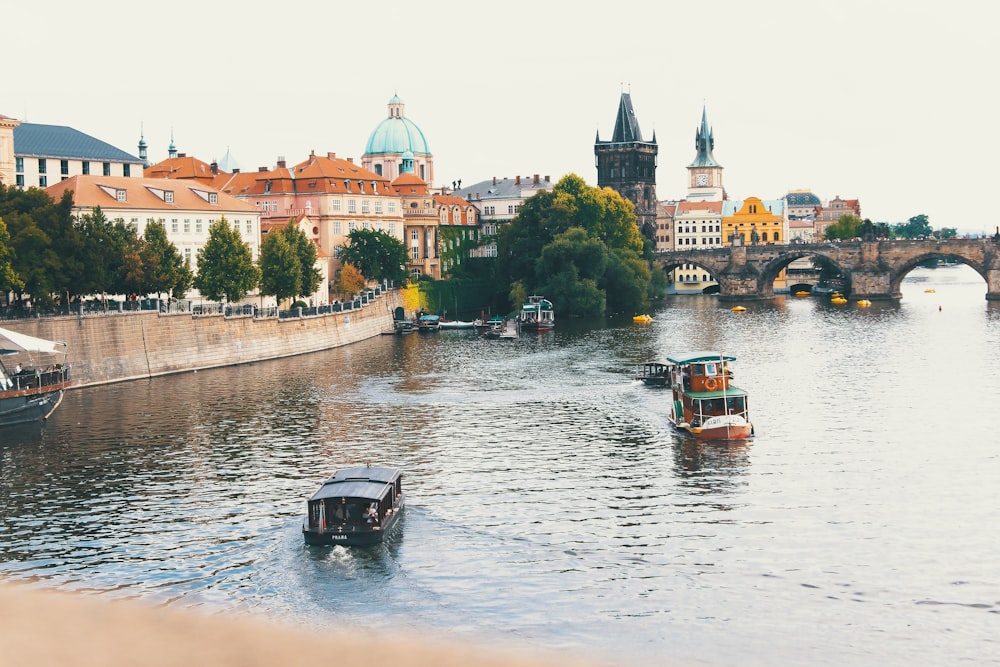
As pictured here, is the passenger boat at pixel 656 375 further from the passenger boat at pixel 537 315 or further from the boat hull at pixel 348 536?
the passenger boat at pixel 537 315

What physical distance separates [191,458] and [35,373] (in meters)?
16.3

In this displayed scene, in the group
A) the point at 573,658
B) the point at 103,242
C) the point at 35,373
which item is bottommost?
the point at 573,658

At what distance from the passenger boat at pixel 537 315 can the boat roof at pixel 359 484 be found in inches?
3123

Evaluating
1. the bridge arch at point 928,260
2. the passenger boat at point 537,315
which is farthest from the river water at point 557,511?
the bridge arch at point 928,260

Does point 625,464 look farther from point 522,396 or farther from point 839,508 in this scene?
point 522,396

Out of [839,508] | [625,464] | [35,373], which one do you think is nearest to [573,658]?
[839,508]

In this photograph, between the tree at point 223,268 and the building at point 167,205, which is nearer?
the building at point 167,205

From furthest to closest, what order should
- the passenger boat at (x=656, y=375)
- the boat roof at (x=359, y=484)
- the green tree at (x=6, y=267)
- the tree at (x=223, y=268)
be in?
the tree at (x=223, y=268)
the passenger boat at (x=656, y=375)
the green tree at (x=6, y=267)
the boat roof at (x=359, y=484)

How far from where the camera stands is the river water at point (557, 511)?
36.9 meters

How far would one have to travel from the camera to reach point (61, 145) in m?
122

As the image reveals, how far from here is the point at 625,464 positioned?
5709cm

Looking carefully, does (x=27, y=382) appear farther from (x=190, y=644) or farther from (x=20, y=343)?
(x=190, y=644)

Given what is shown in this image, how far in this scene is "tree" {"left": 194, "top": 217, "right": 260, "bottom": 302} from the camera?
104m

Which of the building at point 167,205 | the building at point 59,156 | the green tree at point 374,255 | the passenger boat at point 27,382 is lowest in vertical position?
the passenger boat at point 27,382
